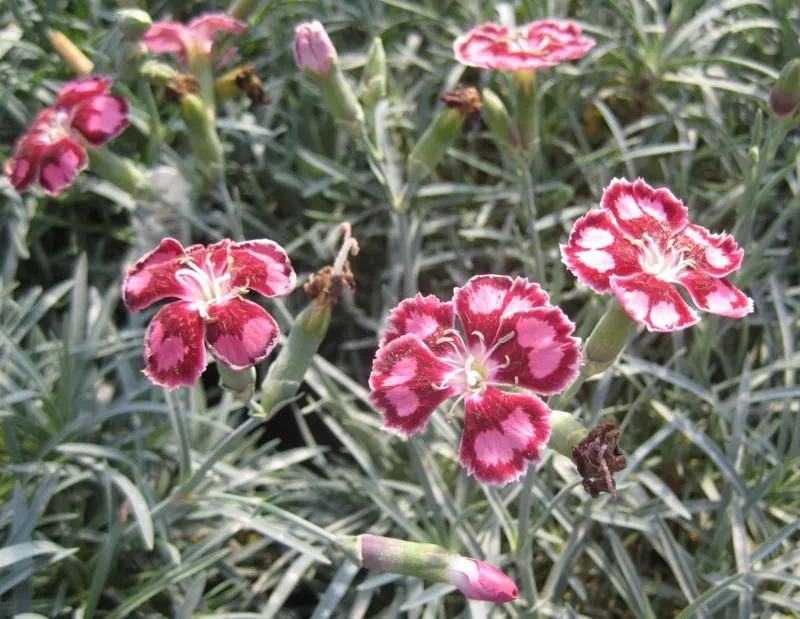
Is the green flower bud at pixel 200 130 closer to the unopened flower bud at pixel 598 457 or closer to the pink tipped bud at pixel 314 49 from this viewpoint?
the pink tipped bud at pixel 314 49

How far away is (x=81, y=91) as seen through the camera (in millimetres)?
1576

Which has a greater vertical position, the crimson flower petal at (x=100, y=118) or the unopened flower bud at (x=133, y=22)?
the unopened flower bud at (x=133, y=22)

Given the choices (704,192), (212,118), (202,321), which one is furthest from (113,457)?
(704,192)

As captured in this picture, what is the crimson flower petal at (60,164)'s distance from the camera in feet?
4.89

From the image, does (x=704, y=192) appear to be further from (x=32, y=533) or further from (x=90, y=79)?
(x=32, y=533)

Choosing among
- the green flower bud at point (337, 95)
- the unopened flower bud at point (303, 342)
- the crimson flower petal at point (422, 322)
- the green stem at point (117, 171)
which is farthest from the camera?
the green stem at point (117, 171)

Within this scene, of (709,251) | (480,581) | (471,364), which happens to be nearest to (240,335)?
(471,364)

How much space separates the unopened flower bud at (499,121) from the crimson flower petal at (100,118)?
0.70 meters

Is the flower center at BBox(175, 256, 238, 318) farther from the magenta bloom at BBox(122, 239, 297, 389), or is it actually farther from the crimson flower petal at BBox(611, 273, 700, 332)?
the crimson flower petal at BBox(611, 273, 700, 332)

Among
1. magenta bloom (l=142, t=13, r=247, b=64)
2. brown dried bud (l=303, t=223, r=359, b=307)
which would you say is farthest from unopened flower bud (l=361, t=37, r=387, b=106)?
brown dried bud (l=303, t=223, r=359, b=307)

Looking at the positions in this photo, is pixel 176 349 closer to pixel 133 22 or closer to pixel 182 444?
pixel 182 444

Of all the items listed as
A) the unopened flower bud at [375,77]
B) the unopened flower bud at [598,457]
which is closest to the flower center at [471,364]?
the unopened flower bud at [598,457]

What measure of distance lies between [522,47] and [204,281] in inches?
30.7

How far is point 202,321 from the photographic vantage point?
1134mm
